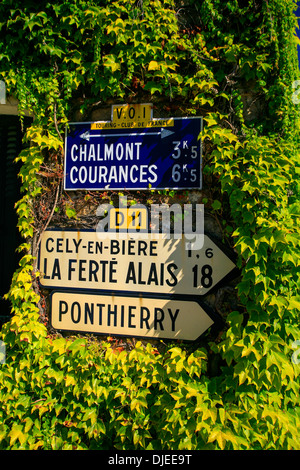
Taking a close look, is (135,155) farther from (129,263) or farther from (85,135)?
(129,263)

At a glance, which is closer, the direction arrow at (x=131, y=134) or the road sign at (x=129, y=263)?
the road sign at (x=129, y=263)

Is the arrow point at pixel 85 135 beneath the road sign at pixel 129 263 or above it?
above

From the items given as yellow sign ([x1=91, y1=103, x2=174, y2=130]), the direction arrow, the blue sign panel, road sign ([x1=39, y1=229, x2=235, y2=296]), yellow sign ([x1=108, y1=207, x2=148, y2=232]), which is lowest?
road sign ([x1=39, y1=229, x2=235, y2=296])

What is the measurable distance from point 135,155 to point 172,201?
20.2 inches

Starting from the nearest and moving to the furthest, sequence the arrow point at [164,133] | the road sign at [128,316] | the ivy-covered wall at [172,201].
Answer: the ivy-covered wall at [172,201] < the road sign at [128,316] < the arrow point at [164,133]

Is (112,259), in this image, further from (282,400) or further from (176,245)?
(282,400)

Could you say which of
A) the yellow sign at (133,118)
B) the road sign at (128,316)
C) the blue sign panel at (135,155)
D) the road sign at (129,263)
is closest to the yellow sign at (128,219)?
the road sign at (129,263)

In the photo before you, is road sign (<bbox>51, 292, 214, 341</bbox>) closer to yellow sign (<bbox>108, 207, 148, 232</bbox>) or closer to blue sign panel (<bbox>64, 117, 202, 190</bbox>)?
yellow sign (<bbox>108, 207, 148, 232</bbox>)

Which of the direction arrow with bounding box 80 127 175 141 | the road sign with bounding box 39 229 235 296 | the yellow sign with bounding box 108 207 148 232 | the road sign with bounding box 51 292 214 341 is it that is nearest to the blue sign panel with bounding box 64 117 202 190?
the direction arrow with bounding box 80 127 175 141

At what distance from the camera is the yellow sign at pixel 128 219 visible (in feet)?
9.07

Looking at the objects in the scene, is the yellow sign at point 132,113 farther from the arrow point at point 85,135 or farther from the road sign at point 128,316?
the road sign at point 128,316

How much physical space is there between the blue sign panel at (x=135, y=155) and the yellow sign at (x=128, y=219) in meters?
0.21

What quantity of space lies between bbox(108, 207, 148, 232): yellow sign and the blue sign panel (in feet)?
0.68

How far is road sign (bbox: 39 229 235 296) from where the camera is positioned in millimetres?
2635
